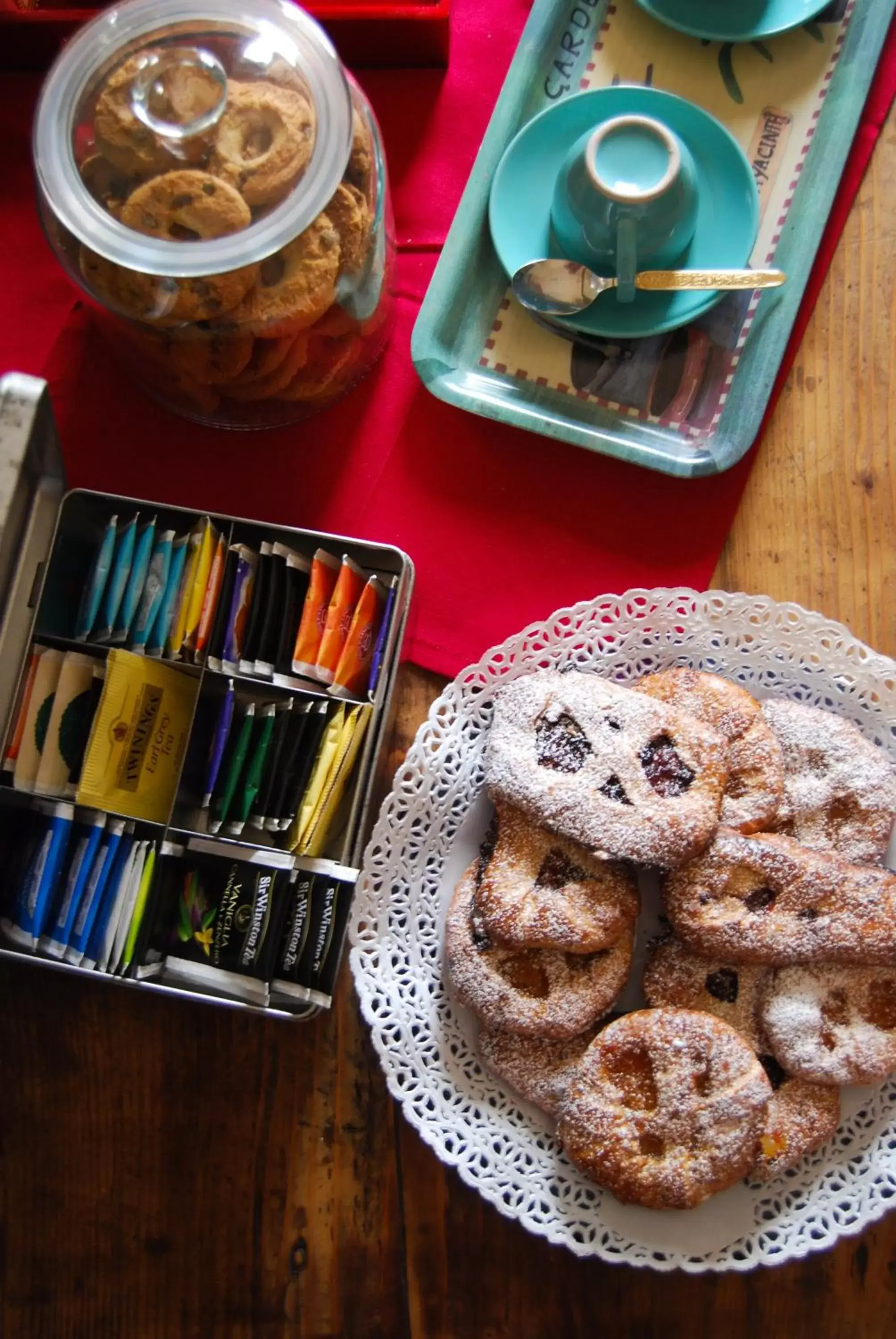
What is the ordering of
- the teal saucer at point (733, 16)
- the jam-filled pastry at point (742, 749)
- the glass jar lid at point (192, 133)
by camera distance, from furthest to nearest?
1. the teal saucer at point (733, 16)
2. the jam-filled pastry at point (742, 749)
3. the glass jar lid at point (192, 133)

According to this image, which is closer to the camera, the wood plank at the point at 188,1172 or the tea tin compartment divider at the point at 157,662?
the tea tin compartment divider at the point at 157,662

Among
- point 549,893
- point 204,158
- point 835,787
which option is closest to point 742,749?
point 835,787

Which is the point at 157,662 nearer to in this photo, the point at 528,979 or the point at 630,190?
the point at 528,979

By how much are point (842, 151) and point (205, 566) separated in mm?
777

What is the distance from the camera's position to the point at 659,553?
1.13 m

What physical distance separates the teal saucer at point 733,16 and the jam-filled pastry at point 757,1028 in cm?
92

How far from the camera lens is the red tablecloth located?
113cm

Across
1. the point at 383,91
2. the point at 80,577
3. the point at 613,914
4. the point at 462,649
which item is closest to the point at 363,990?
the point at 613,914

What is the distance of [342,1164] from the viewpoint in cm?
111

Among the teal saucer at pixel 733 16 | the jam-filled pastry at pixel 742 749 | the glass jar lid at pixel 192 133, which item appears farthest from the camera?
the teal saucer at pixel 733 16

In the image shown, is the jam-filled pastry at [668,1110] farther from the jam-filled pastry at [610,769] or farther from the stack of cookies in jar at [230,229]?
the stack of cookies in jar at [230,229]

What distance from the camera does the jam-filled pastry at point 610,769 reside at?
948 mm

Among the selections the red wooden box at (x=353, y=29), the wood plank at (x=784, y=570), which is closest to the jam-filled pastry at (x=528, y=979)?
the wood plank at (x=784, y=570)

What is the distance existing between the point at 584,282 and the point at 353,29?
36 cm
